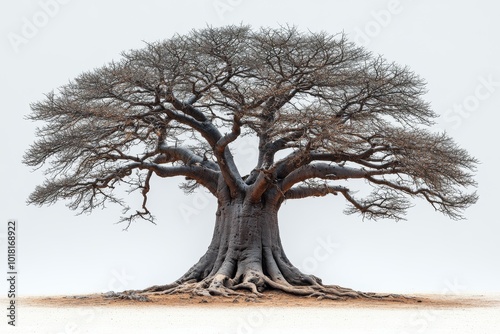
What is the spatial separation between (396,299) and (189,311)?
6.04 metres

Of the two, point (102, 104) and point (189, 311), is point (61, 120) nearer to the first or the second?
point (102, 104)

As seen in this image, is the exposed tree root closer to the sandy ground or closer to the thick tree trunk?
the thick tree trunk

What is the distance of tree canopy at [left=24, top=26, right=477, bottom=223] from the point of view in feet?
60.4

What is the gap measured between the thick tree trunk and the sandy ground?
A: 0.77 m

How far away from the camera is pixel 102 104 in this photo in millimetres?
18875

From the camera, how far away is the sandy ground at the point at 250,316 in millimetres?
12844

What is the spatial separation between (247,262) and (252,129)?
11.5 feet

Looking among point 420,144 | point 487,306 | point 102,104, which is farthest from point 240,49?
point 487,306

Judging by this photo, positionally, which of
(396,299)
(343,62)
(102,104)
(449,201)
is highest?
(343,62)

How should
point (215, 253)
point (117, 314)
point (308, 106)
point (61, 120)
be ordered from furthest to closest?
point (215, 253)
point (61, 120)
point (308, 106)
point (117, 314)

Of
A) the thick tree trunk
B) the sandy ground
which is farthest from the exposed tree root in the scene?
the sandy ground

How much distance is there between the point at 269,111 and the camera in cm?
1875

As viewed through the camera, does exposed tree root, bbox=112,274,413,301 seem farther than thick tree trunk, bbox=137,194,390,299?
No

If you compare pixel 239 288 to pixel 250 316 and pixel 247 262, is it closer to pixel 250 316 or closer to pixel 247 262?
pixel 247 262
